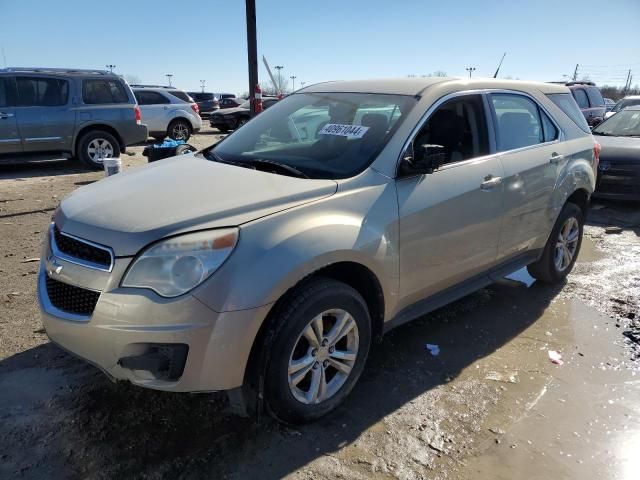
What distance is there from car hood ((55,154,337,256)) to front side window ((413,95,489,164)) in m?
1.12

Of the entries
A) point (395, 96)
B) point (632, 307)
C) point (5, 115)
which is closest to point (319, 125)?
point (395, 96)

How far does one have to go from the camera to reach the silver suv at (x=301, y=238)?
7.59 ft

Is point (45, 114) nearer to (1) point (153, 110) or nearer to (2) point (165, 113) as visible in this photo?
(1) point (153, 110)

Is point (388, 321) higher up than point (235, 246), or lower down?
lower down

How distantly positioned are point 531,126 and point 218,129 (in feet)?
63.1

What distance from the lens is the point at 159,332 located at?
7.45 ft

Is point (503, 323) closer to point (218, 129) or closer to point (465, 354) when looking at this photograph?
point (465, 354)

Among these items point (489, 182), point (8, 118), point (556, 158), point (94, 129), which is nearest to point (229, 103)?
point (94, 129)

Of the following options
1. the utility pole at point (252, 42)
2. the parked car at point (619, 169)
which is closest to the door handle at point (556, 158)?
the parked car at point (619, 169)

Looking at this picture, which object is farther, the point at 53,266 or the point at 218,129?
the point at 218,129

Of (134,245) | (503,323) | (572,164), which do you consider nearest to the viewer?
(134,245)

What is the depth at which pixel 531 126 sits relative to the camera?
4.25m

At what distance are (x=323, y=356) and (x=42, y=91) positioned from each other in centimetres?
956

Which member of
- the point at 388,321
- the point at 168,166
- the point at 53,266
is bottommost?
the point at 388,321
